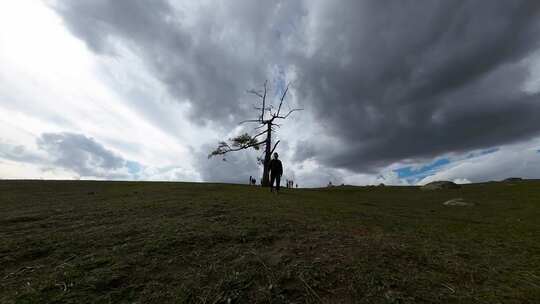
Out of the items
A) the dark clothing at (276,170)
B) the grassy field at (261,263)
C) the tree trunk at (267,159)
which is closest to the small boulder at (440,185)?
the tree trunk at (267,159)

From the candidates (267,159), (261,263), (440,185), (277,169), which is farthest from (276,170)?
(440,185)

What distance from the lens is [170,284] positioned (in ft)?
12.2

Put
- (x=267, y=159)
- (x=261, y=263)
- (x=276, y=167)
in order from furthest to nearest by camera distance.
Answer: (x=267, y=159)
(x=276, y=167)
(x=261, y=263)

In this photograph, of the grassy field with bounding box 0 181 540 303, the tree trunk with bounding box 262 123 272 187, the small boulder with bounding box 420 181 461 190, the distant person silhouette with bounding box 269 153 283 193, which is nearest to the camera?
the grassy field with bounding box 0 181 540 303

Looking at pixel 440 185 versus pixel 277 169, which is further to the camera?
pixel 440 185

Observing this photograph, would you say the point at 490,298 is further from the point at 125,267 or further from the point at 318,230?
the point at 125,267

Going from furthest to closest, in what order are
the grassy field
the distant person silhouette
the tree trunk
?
the tree trunk, the distant person silhouette, the grassy field

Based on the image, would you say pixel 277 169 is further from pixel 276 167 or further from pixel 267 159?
pixel 267 159

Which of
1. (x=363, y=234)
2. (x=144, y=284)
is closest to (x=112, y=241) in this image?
(x=144, y=284)

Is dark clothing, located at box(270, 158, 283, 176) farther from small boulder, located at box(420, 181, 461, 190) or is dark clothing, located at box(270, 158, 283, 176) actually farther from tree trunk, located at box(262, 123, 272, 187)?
Answer: small boulder, located at box(420, 181, 461, 190)

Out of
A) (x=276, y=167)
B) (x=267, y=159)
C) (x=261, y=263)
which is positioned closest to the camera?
(x=261, y=263)

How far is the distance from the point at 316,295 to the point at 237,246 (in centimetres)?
236

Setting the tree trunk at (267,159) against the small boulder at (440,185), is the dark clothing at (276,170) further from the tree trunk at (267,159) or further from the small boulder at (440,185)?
the small boulder at (440,185)

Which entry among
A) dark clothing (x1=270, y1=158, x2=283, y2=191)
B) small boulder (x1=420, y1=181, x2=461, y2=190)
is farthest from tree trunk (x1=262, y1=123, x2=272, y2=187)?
small boulder (x1=420, y1=181, x2=461, y2=190)
